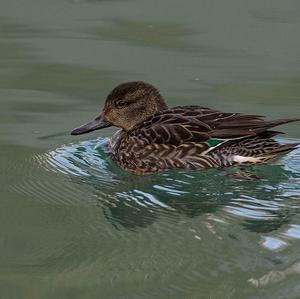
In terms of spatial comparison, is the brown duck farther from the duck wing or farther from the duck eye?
the duck eye

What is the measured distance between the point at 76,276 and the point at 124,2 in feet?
25.7

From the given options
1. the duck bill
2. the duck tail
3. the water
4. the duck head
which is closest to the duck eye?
the duck head

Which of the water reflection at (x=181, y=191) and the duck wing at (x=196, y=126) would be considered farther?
the duck wing at (x=196, y=126)

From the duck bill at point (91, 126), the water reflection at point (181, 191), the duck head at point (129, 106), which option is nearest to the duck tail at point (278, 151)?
the water reflection at point (181, 191)

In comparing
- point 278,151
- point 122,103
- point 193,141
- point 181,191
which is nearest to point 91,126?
point 122,103

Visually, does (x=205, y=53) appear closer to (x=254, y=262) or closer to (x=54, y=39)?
(x=54, y=39)

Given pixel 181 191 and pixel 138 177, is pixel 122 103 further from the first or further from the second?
pixel 181 191

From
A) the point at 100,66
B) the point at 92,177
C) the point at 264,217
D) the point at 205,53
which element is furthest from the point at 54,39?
the point at 264,217

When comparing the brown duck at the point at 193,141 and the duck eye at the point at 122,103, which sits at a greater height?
the duck eye at the point at 122,103

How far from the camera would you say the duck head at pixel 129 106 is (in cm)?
800

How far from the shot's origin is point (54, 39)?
1091 centimetres

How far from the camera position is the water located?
5312 millimetres

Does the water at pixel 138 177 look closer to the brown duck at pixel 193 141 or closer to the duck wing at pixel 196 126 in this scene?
the brown duck at pixel 193 141

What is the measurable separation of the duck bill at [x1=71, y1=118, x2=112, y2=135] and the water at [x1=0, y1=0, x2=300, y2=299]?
16 cm
